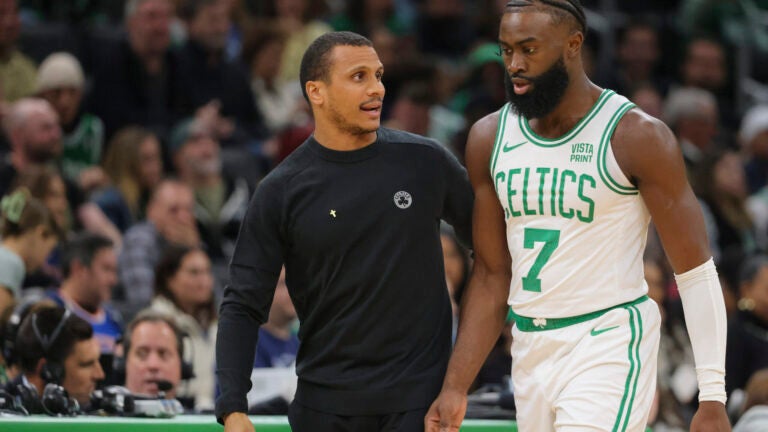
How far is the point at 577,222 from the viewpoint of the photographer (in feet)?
14.1

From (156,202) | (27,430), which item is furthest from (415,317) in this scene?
(156,202)

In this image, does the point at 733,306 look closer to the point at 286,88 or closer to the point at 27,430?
the point at 286,88

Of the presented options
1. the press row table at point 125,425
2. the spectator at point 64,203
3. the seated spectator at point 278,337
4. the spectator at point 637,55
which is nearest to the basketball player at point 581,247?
the press row table at point 125,425

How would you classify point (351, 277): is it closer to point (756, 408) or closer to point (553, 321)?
point (553, 321)

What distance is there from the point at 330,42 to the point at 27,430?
1831 mm

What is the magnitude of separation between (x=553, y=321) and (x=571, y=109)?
2.28 ft

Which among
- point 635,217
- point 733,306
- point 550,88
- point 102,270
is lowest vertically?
point 733,306

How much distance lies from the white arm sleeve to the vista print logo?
36.3 inches

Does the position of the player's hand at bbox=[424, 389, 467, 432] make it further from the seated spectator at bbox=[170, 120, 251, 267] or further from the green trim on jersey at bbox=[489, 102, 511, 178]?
the seated spectator at bbox=[170, 120, 251, 267]

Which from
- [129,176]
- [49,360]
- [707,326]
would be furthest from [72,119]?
[707,326]

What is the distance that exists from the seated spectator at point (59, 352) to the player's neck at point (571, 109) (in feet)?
7.73

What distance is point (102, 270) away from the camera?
7.36 metres

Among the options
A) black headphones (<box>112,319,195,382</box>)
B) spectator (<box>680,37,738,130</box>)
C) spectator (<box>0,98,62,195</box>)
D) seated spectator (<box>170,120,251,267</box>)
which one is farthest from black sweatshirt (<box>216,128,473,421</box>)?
spectator (<box>680,37,738,130</box>)

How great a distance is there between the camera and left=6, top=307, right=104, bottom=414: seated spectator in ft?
18.7
